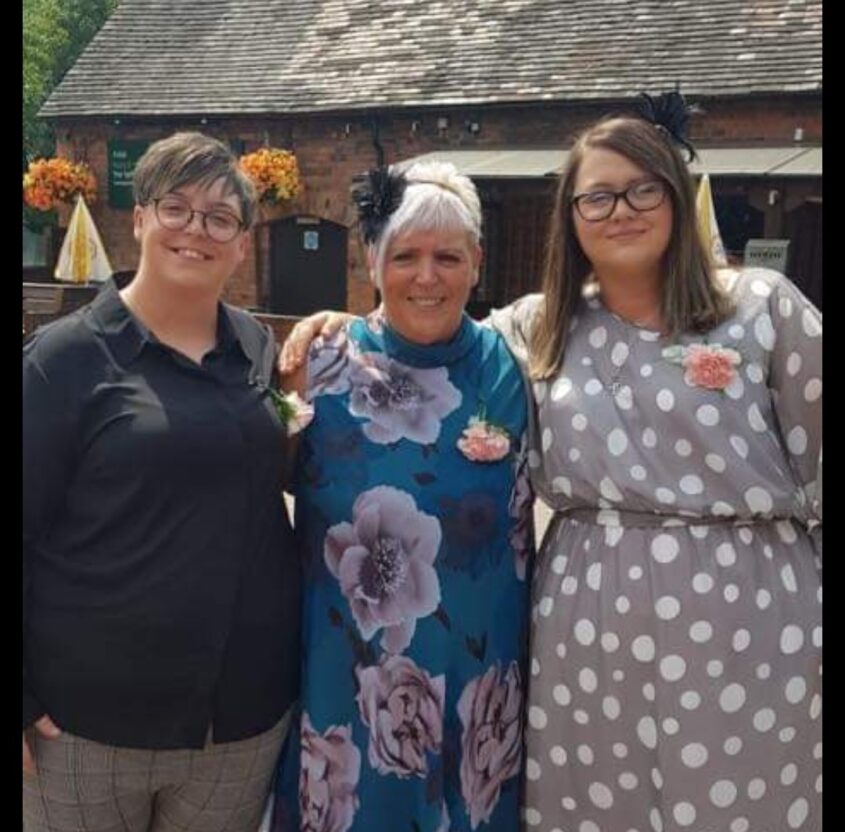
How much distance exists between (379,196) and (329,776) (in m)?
1.35

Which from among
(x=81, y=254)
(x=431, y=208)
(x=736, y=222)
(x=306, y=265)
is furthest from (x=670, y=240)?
(x=306, y=265)

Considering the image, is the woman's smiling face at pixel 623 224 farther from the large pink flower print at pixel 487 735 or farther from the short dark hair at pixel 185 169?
the large pink flower print at pixel 487 735

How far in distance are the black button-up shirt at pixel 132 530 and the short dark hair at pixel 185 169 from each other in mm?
260

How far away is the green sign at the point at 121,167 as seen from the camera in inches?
618

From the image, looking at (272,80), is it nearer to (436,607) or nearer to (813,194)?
(813,194)

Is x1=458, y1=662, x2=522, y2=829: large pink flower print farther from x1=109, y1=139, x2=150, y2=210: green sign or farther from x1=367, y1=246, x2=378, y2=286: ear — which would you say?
x1=109, y1=139, x2=150, y2=210: green sign

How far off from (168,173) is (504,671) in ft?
4.37

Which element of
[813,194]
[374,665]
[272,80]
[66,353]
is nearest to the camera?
[66,353]

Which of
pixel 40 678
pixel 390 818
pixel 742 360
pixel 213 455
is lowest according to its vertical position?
pixel 390 818

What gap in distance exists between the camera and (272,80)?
1498cm

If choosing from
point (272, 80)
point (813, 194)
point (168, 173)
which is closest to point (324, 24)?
point (272, 80)

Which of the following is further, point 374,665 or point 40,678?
point 374,665

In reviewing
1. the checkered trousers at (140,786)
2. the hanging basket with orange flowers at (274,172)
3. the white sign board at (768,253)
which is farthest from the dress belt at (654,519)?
the hanging basket with orange flowers at (274,172)

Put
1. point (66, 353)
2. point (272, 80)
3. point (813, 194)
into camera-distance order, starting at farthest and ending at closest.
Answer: point (272, 80), point (813, 194), point (66, 353)
